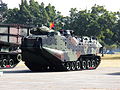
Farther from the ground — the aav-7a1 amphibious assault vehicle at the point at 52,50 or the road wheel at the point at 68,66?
the aav-7a1 amphibious assault vehicle at the point at 52,50

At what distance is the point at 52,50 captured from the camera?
1446 inches

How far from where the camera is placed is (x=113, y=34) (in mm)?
100250

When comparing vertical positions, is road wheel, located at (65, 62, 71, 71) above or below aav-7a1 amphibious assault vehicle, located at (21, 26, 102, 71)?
below

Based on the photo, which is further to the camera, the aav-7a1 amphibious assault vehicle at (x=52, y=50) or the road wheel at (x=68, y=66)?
the road wheel at (x=68, y=66)

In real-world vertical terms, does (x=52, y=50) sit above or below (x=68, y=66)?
above

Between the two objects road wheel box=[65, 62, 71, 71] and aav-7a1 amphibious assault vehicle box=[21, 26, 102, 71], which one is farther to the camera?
road wheel box=[65, 62, 71, 71]

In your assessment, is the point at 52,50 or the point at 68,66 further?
the point at 68,66

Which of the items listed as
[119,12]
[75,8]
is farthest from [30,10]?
[119,12]

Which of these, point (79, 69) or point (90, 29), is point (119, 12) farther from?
point (79, 69)

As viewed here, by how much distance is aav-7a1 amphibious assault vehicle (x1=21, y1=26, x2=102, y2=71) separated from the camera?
36.5 metres

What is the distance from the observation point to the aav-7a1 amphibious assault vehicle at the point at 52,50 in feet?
120

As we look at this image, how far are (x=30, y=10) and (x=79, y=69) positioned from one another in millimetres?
90918

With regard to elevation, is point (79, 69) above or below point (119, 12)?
below

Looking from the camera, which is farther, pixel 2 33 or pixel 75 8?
pixel 75 8
